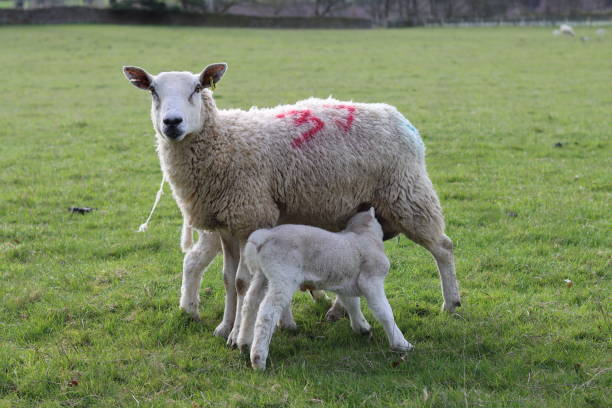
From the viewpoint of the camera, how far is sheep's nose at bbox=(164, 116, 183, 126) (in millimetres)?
4567

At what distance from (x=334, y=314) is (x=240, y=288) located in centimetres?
90

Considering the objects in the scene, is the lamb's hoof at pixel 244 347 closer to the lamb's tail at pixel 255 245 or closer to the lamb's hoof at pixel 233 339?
Answer: the lamb's hoof at pixel 233 339

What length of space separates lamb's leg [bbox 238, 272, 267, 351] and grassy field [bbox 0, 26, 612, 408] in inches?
5.1

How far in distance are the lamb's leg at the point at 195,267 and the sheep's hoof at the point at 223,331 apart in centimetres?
36

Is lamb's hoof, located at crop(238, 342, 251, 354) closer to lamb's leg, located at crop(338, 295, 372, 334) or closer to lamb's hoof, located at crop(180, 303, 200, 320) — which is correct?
lamb's leg, located at crop(338, 295, 372, 334)

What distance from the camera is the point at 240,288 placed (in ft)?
15.9

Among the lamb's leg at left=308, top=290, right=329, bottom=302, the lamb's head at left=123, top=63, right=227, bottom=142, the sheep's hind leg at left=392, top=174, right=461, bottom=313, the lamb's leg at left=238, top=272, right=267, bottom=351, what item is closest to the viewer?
the lamb's leg at left=238, top=272, right=267, bottom=351

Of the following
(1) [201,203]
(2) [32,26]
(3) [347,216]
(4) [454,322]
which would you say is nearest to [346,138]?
(3) [347,216]

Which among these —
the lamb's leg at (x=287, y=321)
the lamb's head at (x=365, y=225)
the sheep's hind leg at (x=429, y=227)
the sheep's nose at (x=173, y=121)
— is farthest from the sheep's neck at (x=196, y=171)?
the sheep's hind leg at (x=429, y=227)

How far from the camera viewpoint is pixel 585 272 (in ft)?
19.6

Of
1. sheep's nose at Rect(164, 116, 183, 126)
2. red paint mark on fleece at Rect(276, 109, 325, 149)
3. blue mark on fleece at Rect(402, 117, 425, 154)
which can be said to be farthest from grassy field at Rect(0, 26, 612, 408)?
sheep's nose at Rect(164, 116, 183, 126)

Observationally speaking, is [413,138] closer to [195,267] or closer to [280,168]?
[280,168]

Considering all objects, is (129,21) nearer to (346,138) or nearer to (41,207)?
(41,207)

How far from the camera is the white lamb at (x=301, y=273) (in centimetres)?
427
